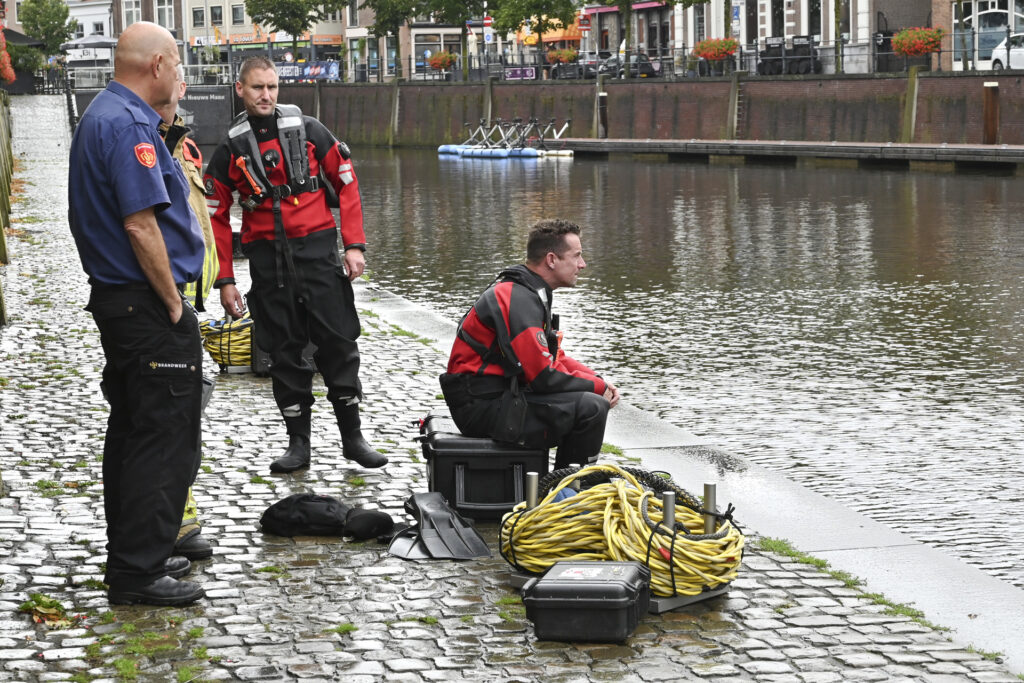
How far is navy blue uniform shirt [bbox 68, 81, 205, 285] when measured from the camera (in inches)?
199

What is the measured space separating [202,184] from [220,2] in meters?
102

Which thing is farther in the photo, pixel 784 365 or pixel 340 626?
pixel 784 365

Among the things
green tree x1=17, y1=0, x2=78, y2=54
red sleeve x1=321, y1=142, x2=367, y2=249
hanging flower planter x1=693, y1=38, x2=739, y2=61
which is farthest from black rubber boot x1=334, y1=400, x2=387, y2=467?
green tree x1=17, y1=0, x2=78, y2=54

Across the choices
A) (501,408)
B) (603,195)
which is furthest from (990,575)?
(603,195)

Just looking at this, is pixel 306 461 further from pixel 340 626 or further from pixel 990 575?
pixel 990 575

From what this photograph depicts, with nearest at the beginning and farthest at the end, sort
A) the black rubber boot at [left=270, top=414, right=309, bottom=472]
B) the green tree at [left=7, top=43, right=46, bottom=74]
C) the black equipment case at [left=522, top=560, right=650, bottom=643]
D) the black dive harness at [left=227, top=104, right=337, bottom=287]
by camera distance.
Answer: the black equipment case at [left=522, top=560, right=650, bottom=643], the black dive harness at [left=227, top=104, right=337, bottom=287], the black rubber boot at [left=270, top=414, right=309, bottom=472], the green tree at [left=7, top=43, right=46, bottom=74]

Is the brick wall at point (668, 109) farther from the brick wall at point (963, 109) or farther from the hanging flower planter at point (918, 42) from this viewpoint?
the brick wall at point (963, 109)

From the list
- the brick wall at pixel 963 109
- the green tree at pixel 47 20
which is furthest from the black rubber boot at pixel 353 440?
the green tree at pixel 47 20

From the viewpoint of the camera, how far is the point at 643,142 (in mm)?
46625

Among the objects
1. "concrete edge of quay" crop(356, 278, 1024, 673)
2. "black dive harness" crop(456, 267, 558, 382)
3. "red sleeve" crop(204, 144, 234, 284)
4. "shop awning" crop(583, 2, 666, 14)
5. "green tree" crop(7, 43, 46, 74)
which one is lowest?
"concrete edge of quay" crop(356, 278, 1024, 673)

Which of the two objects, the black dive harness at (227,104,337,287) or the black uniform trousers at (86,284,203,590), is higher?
the black dive harness at (227,104,337,287)

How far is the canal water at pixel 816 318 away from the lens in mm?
7648

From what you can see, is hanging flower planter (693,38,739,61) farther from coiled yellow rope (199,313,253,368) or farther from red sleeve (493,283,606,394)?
red sleeve (493,283,606,394)

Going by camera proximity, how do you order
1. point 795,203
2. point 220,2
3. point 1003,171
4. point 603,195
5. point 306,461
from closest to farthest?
point 306,461 → point 795,203 → point 603,195 → point 1003,171 → point 220,2
